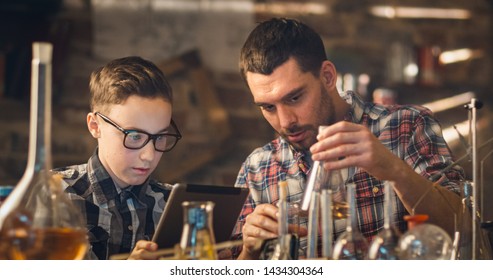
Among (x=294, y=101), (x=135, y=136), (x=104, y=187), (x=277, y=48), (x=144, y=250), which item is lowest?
(x=144, y=250)

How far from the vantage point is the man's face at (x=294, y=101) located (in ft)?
7.88

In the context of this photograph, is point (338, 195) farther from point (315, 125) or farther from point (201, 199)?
point (315, 125)

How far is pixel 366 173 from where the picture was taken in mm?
2270

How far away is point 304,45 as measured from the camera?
2471mm

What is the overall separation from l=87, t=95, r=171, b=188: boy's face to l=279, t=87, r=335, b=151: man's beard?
36 cm

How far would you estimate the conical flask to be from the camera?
133 cm

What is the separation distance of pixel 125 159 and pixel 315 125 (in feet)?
1.79

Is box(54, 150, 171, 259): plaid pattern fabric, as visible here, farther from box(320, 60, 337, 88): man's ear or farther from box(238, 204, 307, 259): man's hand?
box(320, 60, 337, 88): man's ear

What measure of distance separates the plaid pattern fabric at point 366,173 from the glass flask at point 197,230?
704mm

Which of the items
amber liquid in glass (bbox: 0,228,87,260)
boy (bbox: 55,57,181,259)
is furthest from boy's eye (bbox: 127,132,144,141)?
amber liquid in glass (bbox: 0,228,87,260)

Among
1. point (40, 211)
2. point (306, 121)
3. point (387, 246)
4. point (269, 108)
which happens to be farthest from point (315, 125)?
point (40, 211)

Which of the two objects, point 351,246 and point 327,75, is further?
point 327,75

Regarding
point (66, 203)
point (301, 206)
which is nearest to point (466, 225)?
point (301, 206)

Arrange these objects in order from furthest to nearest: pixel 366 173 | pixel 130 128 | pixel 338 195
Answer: pixel 366 173 < pixel 130 128 < pixel 338 195
